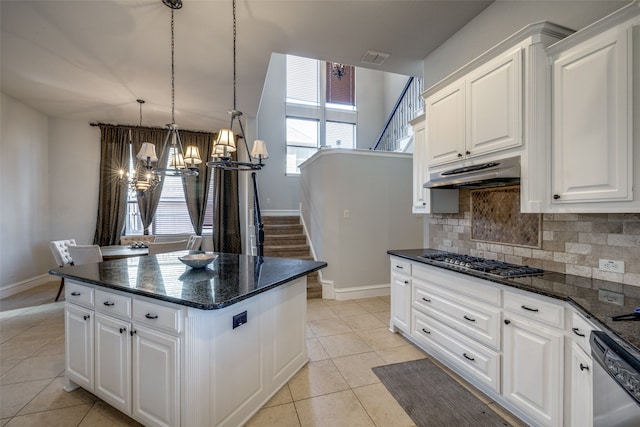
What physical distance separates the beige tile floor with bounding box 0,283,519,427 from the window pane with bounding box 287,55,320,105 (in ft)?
18.4

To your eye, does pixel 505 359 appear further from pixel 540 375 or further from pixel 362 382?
pixel 362 382

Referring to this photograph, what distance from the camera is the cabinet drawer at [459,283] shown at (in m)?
1.89

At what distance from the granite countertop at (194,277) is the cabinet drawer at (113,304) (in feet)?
0.26

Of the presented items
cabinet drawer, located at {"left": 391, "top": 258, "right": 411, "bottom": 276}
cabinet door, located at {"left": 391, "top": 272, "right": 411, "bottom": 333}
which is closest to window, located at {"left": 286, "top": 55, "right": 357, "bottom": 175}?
cabinet drawer, located at {"left": 391, "top": 258, "right": 411, "bottom": 276}

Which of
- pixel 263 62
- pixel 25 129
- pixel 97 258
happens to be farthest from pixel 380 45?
pixel 25 129

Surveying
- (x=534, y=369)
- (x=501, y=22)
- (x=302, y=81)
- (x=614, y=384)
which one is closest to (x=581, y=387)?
(x=534, y=369)

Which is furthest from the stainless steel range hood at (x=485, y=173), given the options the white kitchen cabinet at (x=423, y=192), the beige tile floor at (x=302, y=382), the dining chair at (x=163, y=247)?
the dining chair at (x=163, y=247)

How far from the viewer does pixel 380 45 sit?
3082 mm

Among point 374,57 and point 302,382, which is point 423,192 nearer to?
point 374,57

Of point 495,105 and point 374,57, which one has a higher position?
point 374,57

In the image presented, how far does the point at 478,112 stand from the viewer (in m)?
2.21

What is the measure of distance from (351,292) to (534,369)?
2.83m

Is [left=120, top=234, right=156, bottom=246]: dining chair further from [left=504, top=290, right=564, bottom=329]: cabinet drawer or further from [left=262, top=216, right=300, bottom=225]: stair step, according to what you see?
[left=504, top=290, right=564, bottom=329]: cabinet drawer

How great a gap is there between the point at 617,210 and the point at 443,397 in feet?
5.29
